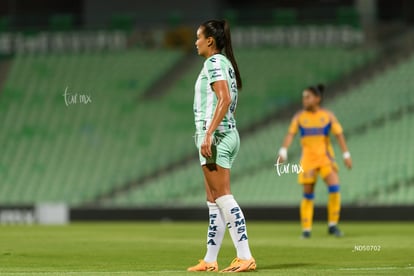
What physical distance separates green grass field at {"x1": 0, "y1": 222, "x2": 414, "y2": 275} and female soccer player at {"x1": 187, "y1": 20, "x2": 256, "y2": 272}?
1.06ft

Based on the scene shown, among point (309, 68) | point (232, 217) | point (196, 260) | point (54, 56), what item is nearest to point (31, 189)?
point (54, 56)

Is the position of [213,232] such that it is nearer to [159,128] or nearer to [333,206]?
[333,206]

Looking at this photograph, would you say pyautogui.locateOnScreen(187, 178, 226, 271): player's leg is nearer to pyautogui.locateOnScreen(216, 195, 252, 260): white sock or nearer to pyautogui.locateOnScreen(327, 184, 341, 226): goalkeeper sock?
pyautogui.locateOnScreen(216, 195, 252, 260): white sock

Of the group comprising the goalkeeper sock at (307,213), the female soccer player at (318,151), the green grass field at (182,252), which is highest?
the female soccer player at (318,151)

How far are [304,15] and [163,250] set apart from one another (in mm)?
16320

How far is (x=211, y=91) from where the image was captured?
890cm

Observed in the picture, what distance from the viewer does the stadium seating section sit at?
23.8m

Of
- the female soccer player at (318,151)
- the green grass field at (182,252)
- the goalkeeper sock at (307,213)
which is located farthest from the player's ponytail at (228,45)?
the female soccer player at (318,151)

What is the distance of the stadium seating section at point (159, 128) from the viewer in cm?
2377

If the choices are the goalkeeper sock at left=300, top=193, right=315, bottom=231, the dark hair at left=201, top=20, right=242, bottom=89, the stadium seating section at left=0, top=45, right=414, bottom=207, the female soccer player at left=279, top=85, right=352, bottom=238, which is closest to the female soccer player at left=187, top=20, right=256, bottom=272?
the dark hair at left=201, top=20, right=242, bottom=89

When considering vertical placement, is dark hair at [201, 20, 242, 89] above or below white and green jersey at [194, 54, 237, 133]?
above

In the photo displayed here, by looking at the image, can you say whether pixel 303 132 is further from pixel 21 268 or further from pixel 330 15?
pixel 330 15

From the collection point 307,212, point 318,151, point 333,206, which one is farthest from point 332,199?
point 318,151

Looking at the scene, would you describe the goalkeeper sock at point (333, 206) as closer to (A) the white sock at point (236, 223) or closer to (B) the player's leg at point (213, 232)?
(B) the player's leg at point (213, 232)
